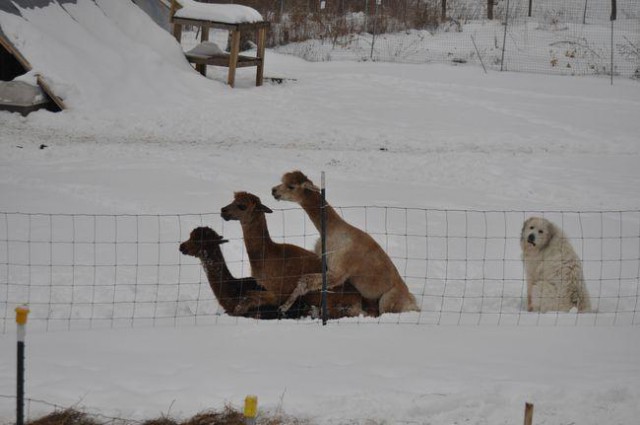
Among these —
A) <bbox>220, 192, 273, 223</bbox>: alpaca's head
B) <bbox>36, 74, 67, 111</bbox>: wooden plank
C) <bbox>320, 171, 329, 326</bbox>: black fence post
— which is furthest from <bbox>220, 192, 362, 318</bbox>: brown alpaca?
<bbox>36, 74, 67, 111</bbox>: wooden plank

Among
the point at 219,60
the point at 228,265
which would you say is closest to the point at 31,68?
the point at 219,60

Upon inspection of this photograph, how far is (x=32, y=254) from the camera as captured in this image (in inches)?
316

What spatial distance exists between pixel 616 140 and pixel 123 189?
875 cm

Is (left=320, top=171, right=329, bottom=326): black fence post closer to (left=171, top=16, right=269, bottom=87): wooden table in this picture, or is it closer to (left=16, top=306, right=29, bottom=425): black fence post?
(left=16, top=306, right=29, bottom=425): black fence post

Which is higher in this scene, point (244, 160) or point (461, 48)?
point (461, 48)

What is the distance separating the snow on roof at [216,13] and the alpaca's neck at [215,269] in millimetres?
9756

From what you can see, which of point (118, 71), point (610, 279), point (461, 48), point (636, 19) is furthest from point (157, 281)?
point (636, 19)

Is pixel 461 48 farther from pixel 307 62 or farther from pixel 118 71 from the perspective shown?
pixel 118 71

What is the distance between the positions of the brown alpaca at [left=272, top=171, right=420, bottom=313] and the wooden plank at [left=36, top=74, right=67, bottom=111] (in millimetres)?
8128

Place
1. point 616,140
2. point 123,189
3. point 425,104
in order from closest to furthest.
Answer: point 123,189
point 616,140
point 425,104

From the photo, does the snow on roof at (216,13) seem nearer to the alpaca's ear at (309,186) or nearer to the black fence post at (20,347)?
the alpaca's ear at (309,186)

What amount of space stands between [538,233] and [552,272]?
1.22 feet

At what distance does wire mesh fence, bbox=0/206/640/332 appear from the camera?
685cm

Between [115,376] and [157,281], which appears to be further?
[157,281]
